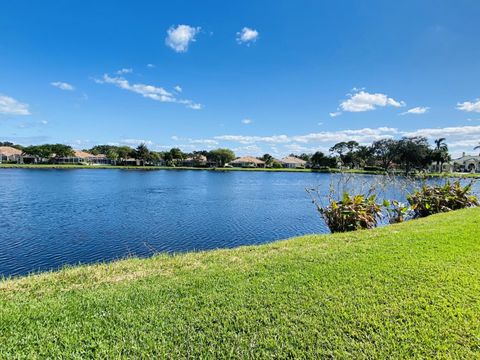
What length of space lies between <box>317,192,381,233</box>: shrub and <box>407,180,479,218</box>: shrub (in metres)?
4.02

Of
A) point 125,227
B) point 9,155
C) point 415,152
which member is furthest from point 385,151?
point 9,155

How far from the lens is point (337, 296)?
4125 millimetres

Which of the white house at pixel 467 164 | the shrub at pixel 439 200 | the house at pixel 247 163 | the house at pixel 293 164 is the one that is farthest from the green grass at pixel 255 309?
the white house at pixel 467 164

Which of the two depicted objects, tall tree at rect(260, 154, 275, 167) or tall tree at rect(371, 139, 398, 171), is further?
tall tree at rect(260, 154, 275, 167)

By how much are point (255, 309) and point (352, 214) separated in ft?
23.4

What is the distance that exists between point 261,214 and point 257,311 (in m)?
16.8

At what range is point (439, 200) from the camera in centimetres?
1341

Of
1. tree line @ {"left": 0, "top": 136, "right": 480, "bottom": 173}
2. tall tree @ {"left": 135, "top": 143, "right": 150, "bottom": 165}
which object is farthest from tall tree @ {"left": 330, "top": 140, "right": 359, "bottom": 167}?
tall tree @ {"left": 135, "top": 143, "right": 150, "bottom": 165}

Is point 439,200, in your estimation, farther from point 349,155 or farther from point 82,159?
point 82,159

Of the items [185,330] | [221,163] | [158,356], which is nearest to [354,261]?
[185,330]

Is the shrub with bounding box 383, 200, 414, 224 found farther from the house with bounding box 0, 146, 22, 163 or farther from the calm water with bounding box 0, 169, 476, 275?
the house with bounding box 0, 146, 22, 163

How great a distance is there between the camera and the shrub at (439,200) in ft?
43.9

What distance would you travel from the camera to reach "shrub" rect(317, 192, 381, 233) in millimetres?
9883

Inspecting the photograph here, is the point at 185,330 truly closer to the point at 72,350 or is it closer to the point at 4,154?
the point at 72,350
